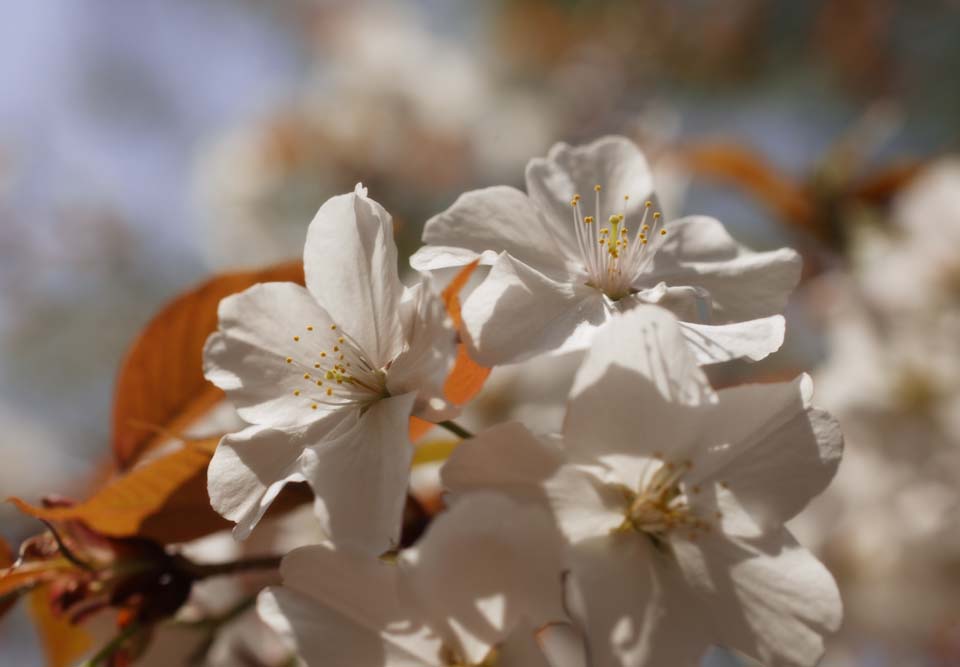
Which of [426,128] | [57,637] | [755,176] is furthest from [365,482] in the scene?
[426,128]

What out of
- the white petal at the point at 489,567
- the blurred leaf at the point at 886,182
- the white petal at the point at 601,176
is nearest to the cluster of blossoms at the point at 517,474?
the white petal at the point at 489,567

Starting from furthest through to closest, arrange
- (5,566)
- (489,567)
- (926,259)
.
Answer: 1. (926,259)
2. (5,566)
3. (489,567)

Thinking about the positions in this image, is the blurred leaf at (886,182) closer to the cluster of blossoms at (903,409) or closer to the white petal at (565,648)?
the cluster of blossoms at (903,409)

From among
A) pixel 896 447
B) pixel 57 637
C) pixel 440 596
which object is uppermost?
pixel 440 596

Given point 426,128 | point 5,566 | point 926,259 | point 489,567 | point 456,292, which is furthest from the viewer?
point 426,128

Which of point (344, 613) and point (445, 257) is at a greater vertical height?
point (445, 257)

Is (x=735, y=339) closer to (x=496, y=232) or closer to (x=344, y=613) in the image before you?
(x=496, y=232)

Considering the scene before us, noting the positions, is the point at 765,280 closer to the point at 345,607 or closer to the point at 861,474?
the point at 345,607
